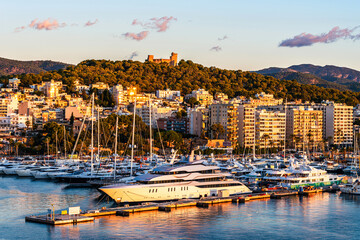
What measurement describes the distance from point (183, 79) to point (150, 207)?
101 m

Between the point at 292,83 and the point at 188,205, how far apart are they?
10272 centimetres

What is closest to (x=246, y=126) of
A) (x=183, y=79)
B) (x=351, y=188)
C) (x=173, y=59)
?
Answer: (x=351, y=188)

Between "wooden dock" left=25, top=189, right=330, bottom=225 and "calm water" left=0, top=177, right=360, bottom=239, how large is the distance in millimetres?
509

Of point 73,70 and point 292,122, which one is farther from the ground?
point 73,70

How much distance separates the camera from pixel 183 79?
13725cm

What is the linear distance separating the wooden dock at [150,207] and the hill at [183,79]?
256 ft

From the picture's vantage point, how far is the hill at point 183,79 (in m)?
124

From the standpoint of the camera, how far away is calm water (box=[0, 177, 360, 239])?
31391mm

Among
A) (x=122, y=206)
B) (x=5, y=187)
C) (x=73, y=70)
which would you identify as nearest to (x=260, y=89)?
(x=73, y=70)

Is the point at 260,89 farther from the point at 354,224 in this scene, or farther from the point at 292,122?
the point at 354,224

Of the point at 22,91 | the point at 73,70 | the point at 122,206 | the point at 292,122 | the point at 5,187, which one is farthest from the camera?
the point at 73,70

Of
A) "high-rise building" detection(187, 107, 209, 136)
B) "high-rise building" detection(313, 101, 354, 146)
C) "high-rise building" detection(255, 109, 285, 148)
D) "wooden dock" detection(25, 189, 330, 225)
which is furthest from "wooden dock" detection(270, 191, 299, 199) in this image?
"high-rise building" detection(313, 101, 354, 146)

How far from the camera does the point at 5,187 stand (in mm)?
51188

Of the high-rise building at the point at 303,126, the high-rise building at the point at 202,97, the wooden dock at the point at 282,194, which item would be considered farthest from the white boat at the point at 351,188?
the high-rise building at the point at 202,97
